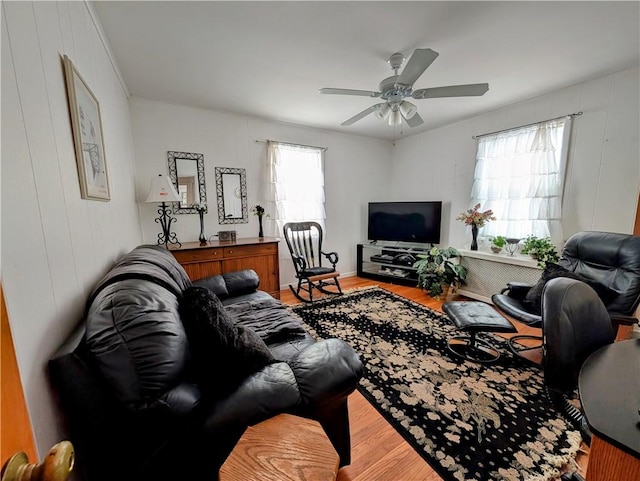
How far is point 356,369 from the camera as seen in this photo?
3.68 ft

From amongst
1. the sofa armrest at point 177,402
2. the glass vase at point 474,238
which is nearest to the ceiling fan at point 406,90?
the glass vase at point 474,238

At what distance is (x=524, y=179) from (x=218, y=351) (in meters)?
3.72

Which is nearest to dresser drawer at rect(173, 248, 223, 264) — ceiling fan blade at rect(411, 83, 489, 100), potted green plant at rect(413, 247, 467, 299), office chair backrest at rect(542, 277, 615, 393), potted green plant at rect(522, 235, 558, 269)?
ceiling fan blade at rect(411, 83, 489, 100)

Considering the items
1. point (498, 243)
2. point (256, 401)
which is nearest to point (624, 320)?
point (498, 243)

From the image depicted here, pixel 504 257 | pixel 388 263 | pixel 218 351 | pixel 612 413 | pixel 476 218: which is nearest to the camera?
pixel 612 413

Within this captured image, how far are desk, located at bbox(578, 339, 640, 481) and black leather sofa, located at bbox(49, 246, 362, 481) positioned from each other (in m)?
0.79

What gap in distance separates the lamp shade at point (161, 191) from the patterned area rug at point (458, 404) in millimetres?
1990

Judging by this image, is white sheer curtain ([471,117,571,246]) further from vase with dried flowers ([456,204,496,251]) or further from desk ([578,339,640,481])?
desk ([578,339,640,481])

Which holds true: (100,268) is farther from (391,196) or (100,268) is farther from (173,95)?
(391,196)

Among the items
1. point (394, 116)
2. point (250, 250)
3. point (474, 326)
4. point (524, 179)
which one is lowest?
point (474, 326)

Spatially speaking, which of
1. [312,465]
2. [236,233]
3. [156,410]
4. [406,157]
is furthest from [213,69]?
[406,157]

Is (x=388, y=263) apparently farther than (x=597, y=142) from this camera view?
Yes

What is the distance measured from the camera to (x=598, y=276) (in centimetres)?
210

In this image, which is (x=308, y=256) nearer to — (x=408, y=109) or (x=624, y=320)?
(x=408, y=109)
